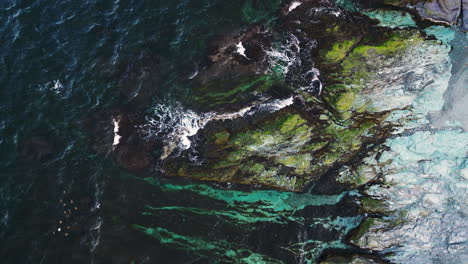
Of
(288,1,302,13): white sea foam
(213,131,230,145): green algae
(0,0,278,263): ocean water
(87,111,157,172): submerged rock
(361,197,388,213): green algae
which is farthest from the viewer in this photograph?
(288,1,302,13): white sea foam

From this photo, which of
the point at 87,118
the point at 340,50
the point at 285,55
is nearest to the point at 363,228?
the point at 340,50

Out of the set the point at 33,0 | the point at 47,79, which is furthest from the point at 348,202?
the point at 33,0

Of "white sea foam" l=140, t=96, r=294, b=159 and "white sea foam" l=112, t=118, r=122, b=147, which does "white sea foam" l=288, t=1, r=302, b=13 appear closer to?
"white sea foam" l=140, t=96, r=294, b=159

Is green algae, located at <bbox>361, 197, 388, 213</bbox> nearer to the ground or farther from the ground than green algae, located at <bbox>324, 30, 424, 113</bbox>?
nearer to the ground

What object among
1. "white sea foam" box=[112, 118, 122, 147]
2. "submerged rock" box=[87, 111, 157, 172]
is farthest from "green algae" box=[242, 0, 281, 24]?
"white sea foam" box=[112, 118, 122, 147]

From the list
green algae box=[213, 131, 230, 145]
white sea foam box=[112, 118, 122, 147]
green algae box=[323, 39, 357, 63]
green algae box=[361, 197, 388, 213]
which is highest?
green algae box=[323, 39, 357, 63]

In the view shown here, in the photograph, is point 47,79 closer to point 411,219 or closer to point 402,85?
point 402,85

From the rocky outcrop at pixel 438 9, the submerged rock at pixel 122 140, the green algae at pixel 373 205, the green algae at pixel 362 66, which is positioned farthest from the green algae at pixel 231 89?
the rocky outcrop at pixel 438 9
